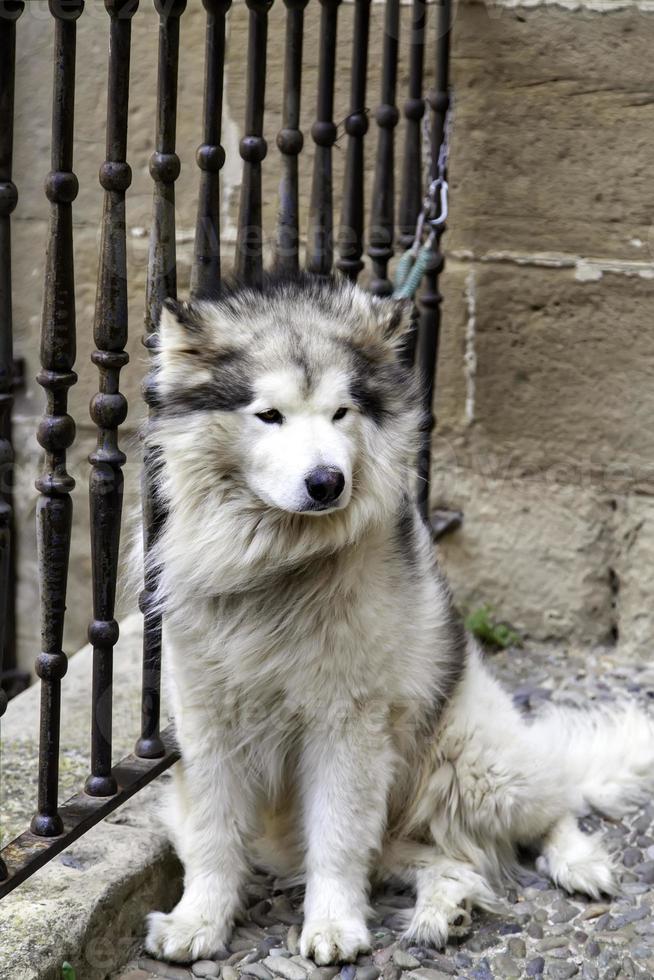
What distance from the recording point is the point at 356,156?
350 centimetres

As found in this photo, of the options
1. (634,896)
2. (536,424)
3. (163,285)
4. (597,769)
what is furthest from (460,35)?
(634,896)

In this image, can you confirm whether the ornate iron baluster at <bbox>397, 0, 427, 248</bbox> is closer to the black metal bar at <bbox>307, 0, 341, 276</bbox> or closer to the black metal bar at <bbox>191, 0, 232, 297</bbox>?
the black metal bar at <bbox>307, 0, 341, 276</bbox>

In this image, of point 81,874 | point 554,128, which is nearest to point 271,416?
point 81,874

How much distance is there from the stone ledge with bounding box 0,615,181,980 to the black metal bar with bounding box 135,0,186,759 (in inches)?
9.7

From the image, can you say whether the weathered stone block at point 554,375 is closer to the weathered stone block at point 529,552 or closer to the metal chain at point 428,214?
the weathered stone block at point 529,552

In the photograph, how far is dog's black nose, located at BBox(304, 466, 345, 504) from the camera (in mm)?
2309

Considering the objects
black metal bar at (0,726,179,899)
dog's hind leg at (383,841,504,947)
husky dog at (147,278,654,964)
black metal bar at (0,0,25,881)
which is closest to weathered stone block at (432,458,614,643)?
husky dog at (147,278,654,964)

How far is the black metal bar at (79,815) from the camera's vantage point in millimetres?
2434

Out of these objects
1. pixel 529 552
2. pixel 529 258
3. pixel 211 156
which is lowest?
pixel 529 552

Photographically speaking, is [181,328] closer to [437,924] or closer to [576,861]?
[437,924]

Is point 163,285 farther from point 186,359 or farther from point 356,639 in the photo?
point 356,639

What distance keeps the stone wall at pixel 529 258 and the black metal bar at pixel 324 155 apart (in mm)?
766

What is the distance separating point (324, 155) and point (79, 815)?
1916mm

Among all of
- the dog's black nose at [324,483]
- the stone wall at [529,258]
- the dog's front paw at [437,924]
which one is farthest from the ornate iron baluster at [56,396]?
the stone wall at [529,258]
